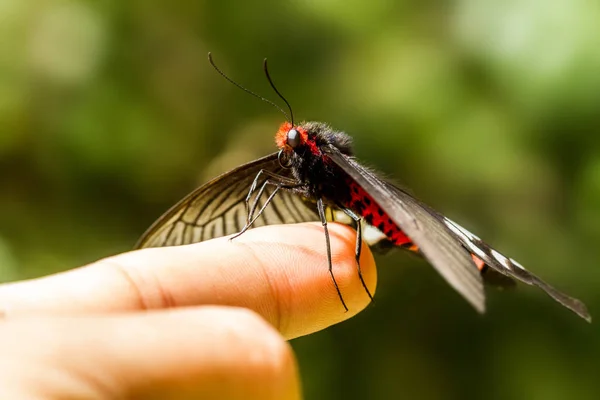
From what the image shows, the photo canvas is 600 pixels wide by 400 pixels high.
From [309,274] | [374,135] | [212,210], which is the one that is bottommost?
[309,274]

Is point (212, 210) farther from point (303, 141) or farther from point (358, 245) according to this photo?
point (358, 245)

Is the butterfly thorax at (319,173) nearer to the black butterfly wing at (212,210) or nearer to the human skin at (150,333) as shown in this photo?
the black butterfly wing at (212,210)

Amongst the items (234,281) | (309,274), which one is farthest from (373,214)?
(234,281)

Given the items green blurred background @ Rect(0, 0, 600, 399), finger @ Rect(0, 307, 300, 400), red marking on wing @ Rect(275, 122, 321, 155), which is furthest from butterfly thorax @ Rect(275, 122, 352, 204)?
green blurred background @ Rect(0, 0, 600, 399)

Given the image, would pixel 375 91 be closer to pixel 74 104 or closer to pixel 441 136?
pixel 441 136

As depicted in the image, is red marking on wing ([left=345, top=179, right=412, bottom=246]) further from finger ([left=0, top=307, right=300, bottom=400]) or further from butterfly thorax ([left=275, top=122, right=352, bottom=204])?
finger ([left=0, top=307, right=300, bottom=400])

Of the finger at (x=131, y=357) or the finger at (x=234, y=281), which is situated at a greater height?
the finger at (x=234, y=281)

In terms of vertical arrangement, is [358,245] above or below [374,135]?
below

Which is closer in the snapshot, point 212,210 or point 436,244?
point 436,244

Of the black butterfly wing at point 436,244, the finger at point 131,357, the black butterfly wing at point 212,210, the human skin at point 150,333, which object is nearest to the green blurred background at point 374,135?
the black butterfly wing at point 212,210
